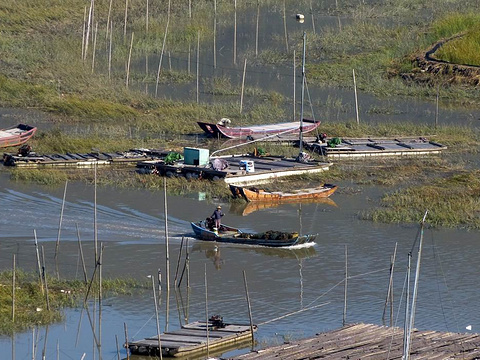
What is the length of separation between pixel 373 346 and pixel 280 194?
12854 millimetres

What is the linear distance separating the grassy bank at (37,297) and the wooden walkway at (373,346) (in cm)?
413

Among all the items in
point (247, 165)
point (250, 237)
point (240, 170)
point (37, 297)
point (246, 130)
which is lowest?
point (37, 297)

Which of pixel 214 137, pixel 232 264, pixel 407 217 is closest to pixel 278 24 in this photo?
pixel 214 137

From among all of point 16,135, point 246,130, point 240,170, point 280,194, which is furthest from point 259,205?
point 16,135

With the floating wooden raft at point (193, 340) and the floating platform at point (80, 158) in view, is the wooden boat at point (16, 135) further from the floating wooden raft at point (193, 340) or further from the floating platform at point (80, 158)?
the floating wooden raft at point (193, 340)

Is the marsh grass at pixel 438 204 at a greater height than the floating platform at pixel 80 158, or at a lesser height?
lesser

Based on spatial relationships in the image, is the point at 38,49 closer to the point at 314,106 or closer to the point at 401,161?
the point at 314,106

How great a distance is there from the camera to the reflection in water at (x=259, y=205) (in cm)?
2908

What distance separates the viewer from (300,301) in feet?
70.6

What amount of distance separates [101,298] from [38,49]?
28.4 m

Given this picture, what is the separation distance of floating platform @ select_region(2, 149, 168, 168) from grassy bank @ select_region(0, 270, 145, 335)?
1083 centimetres

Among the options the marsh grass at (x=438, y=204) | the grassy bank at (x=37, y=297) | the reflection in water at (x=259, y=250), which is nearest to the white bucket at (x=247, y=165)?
the marsh grass at (x=438, y=204)

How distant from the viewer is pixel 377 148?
120ft

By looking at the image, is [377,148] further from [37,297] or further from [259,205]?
[37,297]
